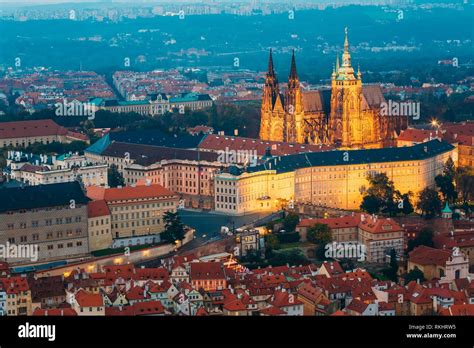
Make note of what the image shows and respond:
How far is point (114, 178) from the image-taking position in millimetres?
29750

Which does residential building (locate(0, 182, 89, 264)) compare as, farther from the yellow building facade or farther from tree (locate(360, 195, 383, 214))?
tree (locate(360, 195, 383, 214))

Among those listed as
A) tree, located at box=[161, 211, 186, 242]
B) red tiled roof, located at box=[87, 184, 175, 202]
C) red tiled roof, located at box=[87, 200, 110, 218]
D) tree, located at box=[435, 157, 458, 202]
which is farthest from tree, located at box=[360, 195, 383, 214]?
red tiled roof, located at box=[87, 200, 110, 218]

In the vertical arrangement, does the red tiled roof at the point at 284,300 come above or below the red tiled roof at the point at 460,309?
below

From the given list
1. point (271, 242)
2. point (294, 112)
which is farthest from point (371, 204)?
point (294, 112)

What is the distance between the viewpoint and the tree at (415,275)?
20.8 meters

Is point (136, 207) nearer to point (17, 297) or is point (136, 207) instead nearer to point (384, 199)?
point (384, 199)

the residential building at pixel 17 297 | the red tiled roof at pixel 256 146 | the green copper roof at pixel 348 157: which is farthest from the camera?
the red tiled roof at pixel 256 146

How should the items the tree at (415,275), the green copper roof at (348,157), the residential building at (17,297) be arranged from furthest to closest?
the green copper roof at (348,157), the tree at (415,275), the residential building at (17,297)

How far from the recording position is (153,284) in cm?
1802

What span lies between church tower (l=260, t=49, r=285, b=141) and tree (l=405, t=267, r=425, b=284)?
48.1ft

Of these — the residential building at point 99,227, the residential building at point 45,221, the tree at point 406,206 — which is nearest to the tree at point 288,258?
the residential building at point 99,227

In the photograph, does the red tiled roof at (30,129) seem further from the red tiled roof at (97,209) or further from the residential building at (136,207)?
the red tiled roof at (97,209)

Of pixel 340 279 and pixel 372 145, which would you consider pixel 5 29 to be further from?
pixel 340 279
